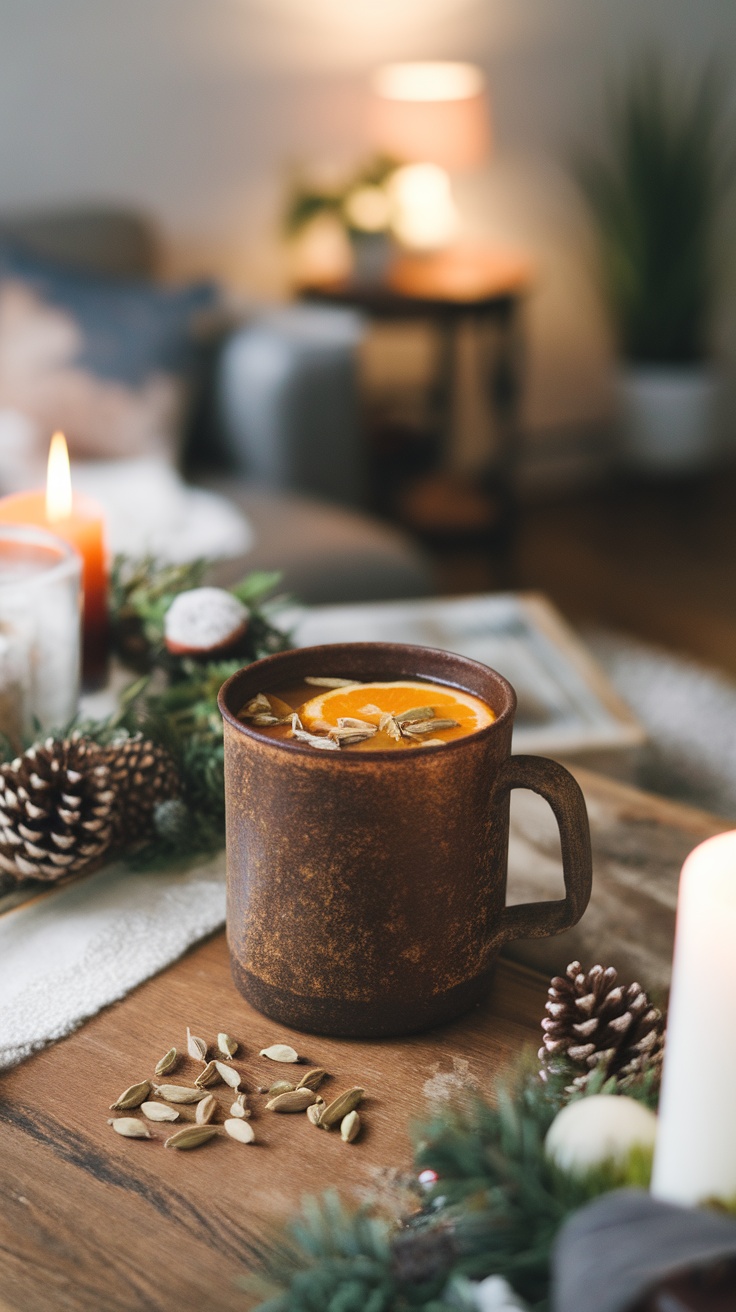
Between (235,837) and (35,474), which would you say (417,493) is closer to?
(35,474)

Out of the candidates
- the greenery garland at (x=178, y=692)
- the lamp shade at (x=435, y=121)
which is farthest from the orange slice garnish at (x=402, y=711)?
the lamp shade at (x=435, y=121)

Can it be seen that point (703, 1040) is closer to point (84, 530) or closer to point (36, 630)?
point (36, 630)

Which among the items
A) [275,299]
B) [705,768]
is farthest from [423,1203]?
[275,299]

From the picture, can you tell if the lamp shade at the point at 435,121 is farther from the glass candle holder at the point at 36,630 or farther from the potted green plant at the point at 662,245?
the glass candle holder at the point at 36,630

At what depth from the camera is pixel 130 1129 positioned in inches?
17.7

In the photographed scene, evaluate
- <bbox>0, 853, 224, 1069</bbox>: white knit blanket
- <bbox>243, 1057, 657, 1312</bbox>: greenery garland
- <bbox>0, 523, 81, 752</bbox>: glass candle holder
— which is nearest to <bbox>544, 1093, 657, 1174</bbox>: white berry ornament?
<bbox>243, 1057, 657, 1312</bbox>: greenery garland

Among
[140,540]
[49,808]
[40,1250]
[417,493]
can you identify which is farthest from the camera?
[417,493]

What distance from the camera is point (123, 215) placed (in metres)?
2.54

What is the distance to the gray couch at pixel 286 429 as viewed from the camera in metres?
1.81

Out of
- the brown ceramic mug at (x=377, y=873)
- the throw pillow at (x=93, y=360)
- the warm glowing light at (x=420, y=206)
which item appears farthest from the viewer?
the warm glowing light at (x=420, y=206)

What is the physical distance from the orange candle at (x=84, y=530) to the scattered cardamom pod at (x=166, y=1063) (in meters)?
0.36

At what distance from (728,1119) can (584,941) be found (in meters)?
0.27

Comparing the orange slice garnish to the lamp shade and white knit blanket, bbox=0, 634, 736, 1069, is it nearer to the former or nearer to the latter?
white knit blanket, bbox=0, 634, 736, 1069

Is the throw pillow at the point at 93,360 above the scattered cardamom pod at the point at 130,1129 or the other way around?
above
